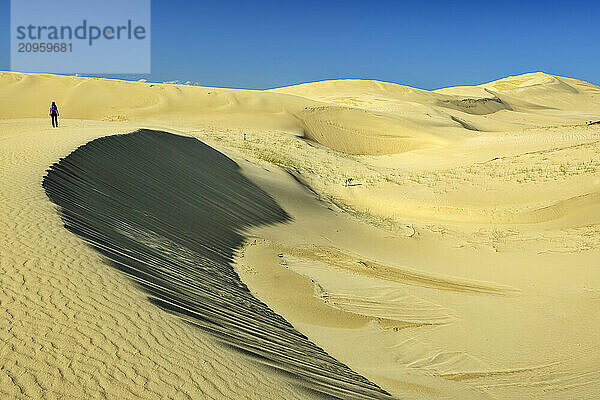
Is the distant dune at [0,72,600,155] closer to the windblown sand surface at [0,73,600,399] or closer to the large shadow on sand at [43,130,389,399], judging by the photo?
the windblown sand surface at [0,73,600,399]

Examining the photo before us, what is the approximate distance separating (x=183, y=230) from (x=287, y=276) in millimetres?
2023

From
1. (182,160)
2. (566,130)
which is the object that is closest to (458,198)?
(182,160)

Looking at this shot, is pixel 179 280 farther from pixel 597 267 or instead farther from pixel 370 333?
pixel 597 267

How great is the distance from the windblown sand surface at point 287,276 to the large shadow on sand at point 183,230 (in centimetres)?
4

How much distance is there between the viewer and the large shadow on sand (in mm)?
4547

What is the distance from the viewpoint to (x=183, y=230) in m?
8.22

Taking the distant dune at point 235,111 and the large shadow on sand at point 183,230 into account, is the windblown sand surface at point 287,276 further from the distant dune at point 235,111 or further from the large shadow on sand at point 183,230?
→ the distant dune at point 235,111

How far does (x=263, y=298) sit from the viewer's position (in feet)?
21.2

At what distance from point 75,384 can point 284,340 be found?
2351 mm

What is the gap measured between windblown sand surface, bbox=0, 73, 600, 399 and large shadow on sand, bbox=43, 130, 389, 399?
0.14 feet

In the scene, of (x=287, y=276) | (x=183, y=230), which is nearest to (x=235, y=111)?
(x=183, y=230)

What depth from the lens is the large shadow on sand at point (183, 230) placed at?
14.9 ft

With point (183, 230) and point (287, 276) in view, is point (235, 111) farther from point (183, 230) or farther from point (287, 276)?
point (287, 276)

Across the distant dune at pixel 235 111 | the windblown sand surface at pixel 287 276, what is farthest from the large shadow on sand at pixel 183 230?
the distant dune at pixel 235 111
